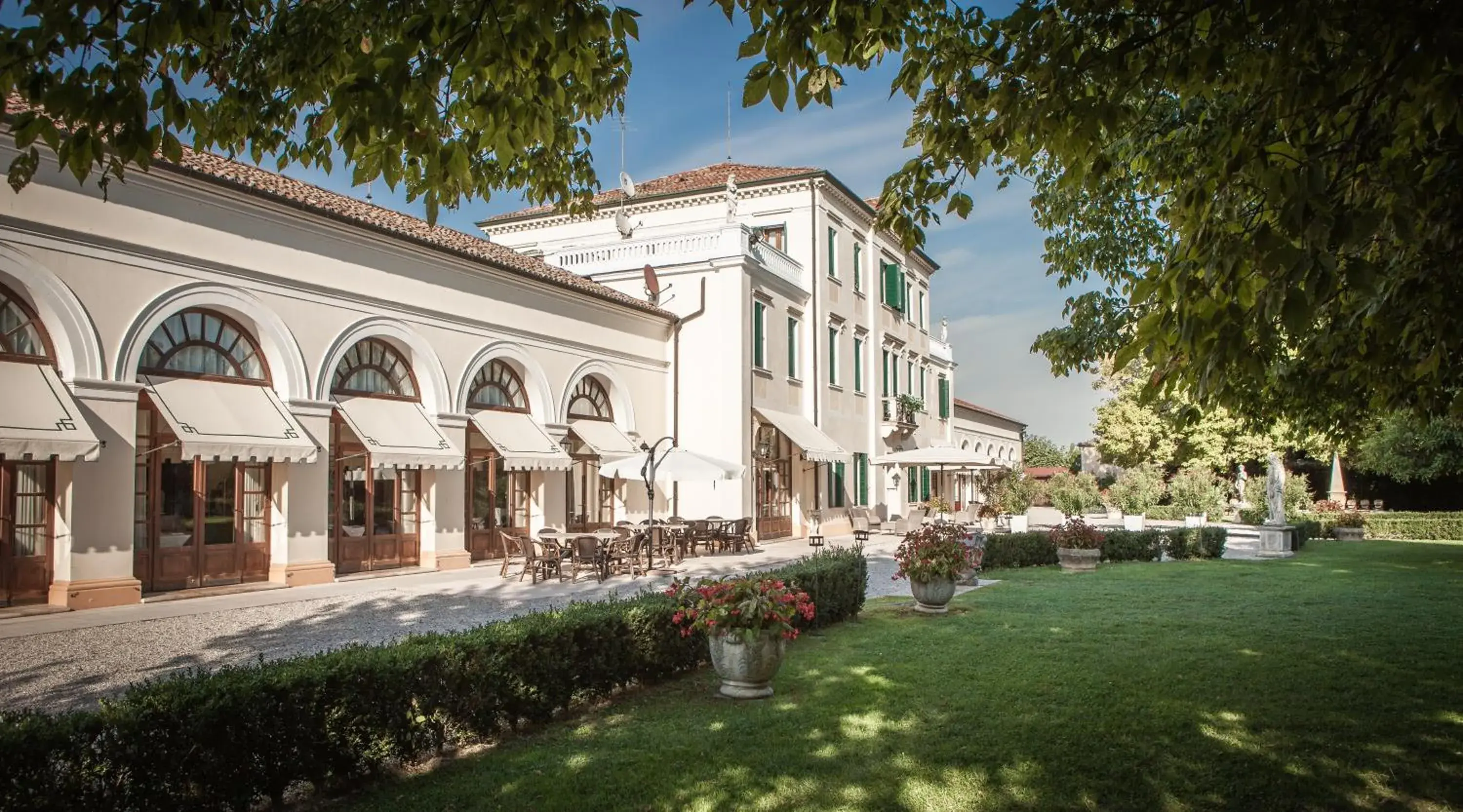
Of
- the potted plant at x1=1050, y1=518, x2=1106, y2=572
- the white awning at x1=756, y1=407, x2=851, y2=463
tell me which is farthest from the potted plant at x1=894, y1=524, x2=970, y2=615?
the white awning at x1=756, y1=407, x2=851, y2=463

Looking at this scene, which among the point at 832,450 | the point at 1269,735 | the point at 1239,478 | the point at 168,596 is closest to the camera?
the point at 1269,735

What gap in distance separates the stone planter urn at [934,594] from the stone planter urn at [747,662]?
477cm

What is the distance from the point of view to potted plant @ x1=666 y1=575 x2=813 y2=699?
24.1 ft

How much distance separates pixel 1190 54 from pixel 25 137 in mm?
5024

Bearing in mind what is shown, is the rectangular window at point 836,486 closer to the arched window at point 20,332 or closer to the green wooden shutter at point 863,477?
the green wooden shutter at point 863,477

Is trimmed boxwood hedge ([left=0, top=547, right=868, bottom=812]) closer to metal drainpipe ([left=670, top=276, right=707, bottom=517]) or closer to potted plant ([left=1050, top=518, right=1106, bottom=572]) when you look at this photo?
potted plant ([left=1050, top=518, right=1106, bottom=572])

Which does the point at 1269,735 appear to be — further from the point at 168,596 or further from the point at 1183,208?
the point at 168,596

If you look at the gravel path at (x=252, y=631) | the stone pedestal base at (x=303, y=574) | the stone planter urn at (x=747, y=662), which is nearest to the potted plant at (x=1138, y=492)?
the gravel path at (x=252, y=631)

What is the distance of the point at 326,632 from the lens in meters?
10.4

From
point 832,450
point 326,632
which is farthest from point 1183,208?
point 832,450

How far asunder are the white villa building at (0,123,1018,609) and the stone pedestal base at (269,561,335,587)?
0.20 ft

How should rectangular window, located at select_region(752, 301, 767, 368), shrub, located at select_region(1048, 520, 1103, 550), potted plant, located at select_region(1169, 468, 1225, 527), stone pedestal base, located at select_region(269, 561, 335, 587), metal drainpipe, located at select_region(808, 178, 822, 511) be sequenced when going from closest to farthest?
stone pedestal base, located at select_region(269, 561, 335, 587) < shrub, located at select_region(1048, 520, 1103, 550) < rectangular window, located at select_region(752, 301, 767, 368) < metal drainpipe, located at select_region(808, 178, 822, 511) < potted plant, located at select_region(1169, 468, 1225, 527)

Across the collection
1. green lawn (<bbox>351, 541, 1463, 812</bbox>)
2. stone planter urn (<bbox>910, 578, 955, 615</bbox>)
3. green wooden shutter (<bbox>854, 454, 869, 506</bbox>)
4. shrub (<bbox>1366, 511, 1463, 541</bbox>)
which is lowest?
shrub (<bbox>1366, 511, 1463, 541</bbox>)

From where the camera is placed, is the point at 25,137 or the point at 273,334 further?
the point at 273,334
